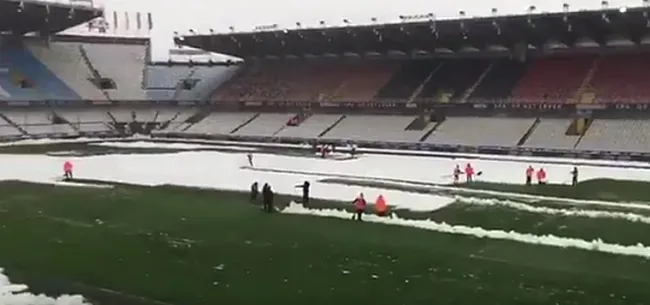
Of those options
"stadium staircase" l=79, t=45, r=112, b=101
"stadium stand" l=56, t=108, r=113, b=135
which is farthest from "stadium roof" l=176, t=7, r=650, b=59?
"stadium stand" l=56, t=108, r=113, b=135

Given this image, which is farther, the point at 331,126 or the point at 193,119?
the point at 193,119

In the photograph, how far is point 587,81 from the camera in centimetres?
5753

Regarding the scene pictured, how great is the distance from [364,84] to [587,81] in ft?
66.4

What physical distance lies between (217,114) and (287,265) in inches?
2304

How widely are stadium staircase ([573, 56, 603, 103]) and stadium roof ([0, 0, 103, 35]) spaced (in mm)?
46556

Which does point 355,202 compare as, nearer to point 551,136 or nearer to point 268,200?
point 268,200

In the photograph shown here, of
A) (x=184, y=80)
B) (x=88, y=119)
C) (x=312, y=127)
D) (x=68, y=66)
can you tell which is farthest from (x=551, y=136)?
(x=68, y=66)

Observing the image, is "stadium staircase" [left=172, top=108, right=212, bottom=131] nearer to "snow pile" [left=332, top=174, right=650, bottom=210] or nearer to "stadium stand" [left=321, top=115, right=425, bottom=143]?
"stadium stand" [left=321, top=115, right=425, bottom=143]

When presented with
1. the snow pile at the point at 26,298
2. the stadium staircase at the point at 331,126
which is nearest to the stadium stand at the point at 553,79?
the stadium staircase at the point at 331,126

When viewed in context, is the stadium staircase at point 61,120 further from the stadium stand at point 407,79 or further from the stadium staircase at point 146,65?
the stadium stand at point 407,79

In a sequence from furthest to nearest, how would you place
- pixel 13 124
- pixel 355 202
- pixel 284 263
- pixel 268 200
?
1. pixel 13 124
2. pixel 355 202
3. pixel 268 200
4. pixel 284 263

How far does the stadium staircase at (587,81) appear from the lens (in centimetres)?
5662

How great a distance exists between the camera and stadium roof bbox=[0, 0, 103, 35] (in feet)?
225

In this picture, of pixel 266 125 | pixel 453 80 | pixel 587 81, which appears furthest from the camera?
pixel 266 125
